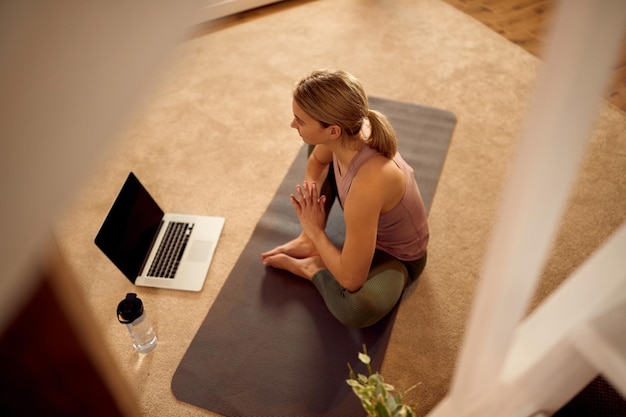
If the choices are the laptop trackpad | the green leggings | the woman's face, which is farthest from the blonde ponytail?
the laptop trackpad

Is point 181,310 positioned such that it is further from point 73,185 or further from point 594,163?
point 594,163

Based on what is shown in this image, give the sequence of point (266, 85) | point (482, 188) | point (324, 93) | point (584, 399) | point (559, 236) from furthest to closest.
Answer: point (266, 85), point (482, 188), point (559, 236), point (324, 93), point (584, 399)

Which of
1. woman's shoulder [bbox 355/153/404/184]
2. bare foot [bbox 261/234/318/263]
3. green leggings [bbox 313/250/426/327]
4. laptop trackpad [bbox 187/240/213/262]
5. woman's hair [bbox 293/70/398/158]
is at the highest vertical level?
woman's hair [bbox 293/70/398/158]

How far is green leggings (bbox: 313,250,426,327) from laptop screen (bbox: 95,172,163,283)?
0.70 metres

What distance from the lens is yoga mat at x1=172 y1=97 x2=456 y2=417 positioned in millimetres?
1522

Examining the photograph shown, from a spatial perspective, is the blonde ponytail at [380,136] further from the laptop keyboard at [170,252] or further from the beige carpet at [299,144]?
the laptop keyboard at [170,252]

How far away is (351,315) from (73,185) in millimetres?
1398

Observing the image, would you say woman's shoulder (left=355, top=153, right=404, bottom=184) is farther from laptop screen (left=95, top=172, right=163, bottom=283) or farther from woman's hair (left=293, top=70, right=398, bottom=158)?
laptop screen (left=95, top=172, right=163, bottom=283)

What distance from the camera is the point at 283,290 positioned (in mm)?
1783

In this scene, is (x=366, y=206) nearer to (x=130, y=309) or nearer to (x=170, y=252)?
(x=130, y=309)

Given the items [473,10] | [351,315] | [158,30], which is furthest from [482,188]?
[158,30]

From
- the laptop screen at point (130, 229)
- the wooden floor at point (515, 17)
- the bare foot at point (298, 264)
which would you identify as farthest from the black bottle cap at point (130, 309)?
the wooden floor at point (515, 17)

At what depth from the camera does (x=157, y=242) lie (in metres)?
1.92

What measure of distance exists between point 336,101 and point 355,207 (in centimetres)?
31
